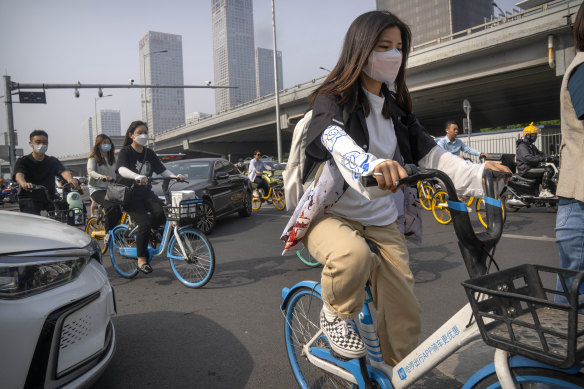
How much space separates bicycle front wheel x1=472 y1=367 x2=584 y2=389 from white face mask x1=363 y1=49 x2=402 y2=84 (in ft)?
4.29

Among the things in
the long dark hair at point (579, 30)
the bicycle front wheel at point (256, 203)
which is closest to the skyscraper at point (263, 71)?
the bicycle front wheel at point (256, 203)

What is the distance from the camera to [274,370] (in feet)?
9.03

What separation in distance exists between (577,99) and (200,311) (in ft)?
11.0

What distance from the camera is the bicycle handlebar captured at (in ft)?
4.72

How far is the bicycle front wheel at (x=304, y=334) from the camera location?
89.0 inches

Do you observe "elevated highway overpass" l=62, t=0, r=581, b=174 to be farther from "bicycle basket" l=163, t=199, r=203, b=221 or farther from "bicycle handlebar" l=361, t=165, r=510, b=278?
"bicycle handlebar" l=361, t=165, r=510, b=278

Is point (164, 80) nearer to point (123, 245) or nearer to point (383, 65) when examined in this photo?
point (123, 245)

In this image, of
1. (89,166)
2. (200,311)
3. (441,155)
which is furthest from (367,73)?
(89,166)

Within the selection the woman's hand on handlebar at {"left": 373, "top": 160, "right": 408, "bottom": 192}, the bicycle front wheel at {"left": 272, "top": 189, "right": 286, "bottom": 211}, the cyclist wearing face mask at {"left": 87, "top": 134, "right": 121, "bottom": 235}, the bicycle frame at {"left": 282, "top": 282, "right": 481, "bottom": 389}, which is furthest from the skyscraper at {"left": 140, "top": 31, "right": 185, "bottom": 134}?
the woman's hand on handlebar at {"left": 373, "top": 160, "right": 408, "bottom": 192}

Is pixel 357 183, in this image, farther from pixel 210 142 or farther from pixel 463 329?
pixel 210 142

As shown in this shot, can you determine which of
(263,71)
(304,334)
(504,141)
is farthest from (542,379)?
(263,71)

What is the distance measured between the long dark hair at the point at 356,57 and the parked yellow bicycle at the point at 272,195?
10.4 meters

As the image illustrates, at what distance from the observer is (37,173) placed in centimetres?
562

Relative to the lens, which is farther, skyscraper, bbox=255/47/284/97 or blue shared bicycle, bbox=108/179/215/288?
skyscraper, bbox=255/47/284/97
